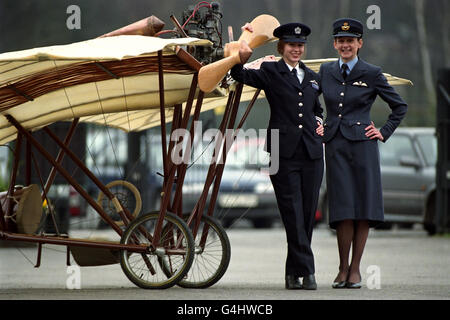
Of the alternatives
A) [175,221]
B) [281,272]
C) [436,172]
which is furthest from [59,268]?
[436,172]

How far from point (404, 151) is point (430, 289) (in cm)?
1086

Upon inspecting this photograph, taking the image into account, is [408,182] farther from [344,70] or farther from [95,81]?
[95,81]

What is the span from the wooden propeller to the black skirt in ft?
3.27

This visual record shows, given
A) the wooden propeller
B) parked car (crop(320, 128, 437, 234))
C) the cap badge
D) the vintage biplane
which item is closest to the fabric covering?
the vintage biplane

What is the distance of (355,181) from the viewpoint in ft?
30.9

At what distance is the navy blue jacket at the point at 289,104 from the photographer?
9227mm

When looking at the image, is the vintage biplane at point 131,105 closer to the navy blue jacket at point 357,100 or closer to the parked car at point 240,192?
the navy blue jacket at point 357,100

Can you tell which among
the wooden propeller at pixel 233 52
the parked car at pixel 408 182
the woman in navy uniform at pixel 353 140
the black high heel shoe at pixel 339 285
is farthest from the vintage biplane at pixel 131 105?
the parked car at pixel 408 182

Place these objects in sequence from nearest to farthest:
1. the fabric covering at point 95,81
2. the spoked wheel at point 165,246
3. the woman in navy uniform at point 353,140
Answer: the fabric covering at point 95,81 → the spoked wheel at point 165,246 → the woman in navy uniform at point 353,140

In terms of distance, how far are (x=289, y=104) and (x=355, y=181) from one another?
0.82m

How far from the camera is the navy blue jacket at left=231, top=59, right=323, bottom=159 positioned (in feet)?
30.3

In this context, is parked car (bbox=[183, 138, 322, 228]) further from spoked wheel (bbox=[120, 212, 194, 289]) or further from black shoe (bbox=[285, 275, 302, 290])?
black shoe (bbox=[285, 275, 302, 290])

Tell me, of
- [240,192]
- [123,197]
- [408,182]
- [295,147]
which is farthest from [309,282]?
[240,192]

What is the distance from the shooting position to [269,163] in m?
9.38
